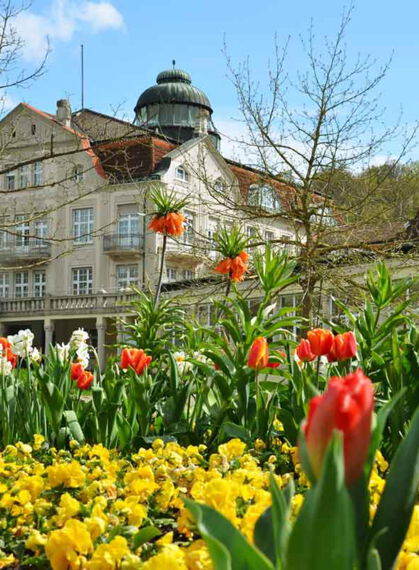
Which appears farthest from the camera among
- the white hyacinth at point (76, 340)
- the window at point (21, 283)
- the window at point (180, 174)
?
the window at point (21, 283)

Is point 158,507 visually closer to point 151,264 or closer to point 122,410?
point 122,410

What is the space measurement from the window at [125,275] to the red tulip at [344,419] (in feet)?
103

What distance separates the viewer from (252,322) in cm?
334

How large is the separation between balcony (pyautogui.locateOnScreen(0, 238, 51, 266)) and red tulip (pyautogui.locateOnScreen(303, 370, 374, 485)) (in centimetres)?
3386

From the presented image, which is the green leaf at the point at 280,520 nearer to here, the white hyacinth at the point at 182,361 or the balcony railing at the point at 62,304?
the white hyacinth at the point at 182,361

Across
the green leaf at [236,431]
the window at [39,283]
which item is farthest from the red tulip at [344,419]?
the window at [39,283]

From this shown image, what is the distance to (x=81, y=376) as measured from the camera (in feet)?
11.7

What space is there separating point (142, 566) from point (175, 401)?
6.93 ft

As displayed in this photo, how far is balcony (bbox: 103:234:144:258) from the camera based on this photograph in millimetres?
31736

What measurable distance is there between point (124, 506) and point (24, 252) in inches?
1339

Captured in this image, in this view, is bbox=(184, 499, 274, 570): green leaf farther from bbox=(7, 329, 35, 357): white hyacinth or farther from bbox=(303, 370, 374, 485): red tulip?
bbox=(7, 329, 35, 357): white hyacinth

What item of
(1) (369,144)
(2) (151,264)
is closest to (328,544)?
(1) (369,144)

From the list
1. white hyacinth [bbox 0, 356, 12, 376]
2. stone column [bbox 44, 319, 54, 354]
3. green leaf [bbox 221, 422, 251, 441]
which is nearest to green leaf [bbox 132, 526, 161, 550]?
green leaf [bbox 221, 422, 251, 441]

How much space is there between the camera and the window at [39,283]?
3428 cm
